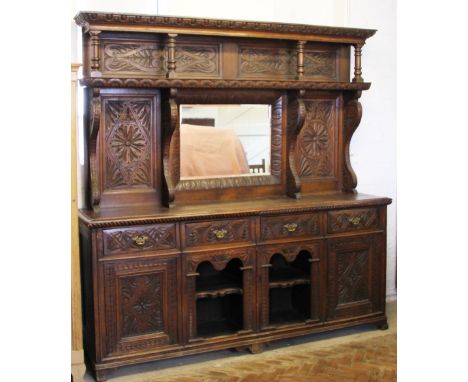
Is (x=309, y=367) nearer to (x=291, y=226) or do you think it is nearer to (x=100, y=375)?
(x=291, y=226)

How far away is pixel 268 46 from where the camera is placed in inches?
182

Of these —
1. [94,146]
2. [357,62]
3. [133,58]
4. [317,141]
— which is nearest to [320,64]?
[357,62]

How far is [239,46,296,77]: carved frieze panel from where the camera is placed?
455 centimetres

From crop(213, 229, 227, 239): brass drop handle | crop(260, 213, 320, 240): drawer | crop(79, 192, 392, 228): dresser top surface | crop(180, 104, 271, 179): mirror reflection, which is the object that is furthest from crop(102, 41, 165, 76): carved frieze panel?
crop(260, 213, 320, 240): drawer

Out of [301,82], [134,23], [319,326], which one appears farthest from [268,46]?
[319,326]

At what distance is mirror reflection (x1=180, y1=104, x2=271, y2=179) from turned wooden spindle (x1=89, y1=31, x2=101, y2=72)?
717 millimetres

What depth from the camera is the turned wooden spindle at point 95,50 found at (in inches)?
154

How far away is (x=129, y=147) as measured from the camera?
4.27 meters

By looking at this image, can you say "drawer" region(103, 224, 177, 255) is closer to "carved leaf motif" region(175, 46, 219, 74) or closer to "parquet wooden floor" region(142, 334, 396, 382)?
"parquet wooden floor" region(142, 334, 396, 382)

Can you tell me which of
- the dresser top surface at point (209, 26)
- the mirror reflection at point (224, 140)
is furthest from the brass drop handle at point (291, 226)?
the dresser top surface at point (209, 26)

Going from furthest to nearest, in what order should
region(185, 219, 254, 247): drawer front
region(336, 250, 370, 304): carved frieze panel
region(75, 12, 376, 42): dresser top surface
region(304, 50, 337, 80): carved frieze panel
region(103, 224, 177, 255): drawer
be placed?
1. region(304, 50, 337, 80): carved frieze panel
2. region(336, 250, 370, 304): carved frieze panel
3. region(185, 219, 254, 247): drawer front
4. region(75, 12, 376, 42): dresser top surface
5. region(103, 224, 177, 255): drawer

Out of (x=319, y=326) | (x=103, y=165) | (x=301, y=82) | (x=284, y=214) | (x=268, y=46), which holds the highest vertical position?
(x=268, y=46)
